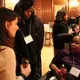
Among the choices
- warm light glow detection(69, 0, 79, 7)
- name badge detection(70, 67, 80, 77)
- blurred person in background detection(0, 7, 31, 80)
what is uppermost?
warm light glow detection(69, 0, 79, 7)

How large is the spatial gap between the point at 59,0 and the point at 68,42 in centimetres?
756

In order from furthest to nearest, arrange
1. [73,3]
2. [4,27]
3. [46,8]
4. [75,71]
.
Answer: [73,3] → [46,8] → [75,71] → [4,27]

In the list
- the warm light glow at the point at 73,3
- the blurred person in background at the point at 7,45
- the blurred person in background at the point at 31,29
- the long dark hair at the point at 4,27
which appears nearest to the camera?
the blurred person in background at the point at 7,45

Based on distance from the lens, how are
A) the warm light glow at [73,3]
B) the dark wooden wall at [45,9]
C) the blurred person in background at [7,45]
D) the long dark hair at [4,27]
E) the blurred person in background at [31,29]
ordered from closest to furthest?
the blurred person in background at [7,45]
the long dark hair at [4,27]
the blurred person in background at [31,29]
the dark wooden wall at [45,9]
the warm light glow at [73,3]

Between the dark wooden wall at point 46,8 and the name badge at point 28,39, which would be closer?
the name badge at point 28,39

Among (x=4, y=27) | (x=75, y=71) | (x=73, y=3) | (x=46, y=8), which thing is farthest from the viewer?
(x=73, y=3)

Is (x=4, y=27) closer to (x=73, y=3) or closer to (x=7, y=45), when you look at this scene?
(x=7, y=45)

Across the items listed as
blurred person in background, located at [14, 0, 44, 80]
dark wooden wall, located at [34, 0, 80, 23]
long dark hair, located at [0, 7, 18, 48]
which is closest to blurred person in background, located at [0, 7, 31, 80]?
long dark hair, located at [0, 7, 18, 48]

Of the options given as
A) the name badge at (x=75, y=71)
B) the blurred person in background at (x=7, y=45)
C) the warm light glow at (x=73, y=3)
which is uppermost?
the warm light glow at (x=73, y=3)

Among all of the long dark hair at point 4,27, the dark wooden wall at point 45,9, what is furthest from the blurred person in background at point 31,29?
the dark wooden wall at point 45,9

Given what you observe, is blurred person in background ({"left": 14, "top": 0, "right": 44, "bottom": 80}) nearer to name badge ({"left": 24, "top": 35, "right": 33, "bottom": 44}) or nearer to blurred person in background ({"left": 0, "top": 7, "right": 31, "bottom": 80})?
name badge ({"left": 24, "top": 35, "right": 33, "bottom": 44})

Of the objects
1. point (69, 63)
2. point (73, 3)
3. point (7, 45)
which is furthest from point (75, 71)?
point (73, 3)

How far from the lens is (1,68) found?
3.80 ft

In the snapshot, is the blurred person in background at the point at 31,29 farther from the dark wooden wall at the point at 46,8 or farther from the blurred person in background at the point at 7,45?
the dark wooden wall at the point at 46,8
